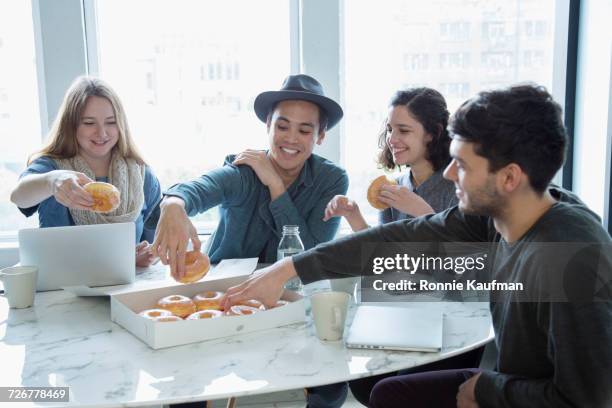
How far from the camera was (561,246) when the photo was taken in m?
1.12

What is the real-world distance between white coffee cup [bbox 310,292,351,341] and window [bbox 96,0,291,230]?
73.2 inches

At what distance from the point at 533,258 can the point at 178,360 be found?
77cm

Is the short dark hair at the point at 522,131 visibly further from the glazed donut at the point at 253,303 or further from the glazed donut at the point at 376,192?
the glazed donut at the point at 376,192

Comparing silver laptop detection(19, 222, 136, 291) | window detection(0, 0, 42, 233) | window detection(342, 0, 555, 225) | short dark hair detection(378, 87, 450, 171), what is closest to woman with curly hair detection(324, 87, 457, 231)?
short dark hair detection(378, 87, 450, 171)

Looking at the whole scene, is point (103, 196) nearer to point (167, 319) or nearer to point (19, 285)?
point (19, 285)

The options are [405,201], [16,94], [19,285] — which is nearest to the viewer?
[19,285]

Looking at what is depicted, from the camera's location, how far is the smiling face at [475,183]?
124cm

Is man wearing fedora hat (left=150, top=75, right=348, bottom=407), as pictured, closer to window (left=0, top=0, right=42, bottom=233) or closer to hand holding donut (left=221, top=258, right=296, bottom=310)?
hand holding donut (left=221, top=258, right=296, bottom=310)

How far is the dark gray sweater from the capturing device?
1.04 metres

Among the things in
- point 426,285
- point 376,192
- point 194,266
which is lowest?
point 426,285

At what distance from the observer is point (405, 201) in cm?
189

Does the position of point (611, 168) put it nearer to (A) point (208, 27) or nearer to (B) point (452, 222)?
(B) point (452, 222)

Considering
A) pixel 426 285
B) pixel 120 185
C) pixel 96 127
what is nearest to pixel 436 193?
pixel 426 285

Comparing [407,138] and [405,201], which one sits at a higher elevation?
[407,138]
